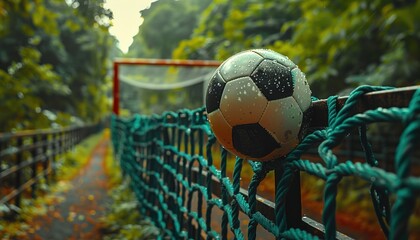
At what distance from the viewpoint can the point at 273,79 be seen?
4.20ft

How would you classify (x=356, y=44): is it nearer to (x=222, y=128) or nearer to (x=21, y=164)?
(x=21, y=164)

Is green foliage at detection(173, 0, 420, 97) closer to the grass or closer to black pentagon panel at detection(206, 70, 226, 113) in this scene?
black pentagon panel at detection(206, 70, 226, 113)

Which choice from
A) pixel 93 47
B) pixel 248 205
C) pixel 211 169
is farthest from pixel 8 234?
pixel 93 47

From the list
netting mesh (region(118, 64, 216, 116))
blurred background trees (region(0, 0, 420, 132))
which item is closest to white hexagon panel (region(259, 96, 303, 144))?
blurred background trees (region(0, 0, 420, 132))

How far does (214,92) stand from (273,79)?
0.73 feet

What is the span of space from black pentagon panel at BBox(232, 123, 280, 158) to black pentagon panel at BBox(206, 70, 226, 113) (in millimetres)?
123

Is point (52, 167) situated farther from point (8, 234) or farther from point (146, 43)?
point (146, 43)

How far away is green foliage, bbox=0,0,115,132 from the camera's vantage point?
21.8 feet

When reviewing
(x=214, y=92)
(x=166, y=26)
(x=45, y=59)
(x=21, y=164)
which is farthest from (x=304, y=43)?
(x=166, y=26)

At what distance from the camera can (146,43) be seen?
86.1ft

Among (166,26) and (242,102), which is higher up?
(166,26)

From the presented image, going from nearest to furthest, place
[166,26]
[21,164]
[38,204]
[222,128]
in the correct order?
1. [222,128]
2. [21,164]
3. [38,204]
4. [166,26]

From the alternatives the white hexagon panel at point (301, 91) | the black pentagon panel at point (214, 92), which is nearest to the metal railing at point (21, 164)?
the black pentagon panel at point (214, 92)

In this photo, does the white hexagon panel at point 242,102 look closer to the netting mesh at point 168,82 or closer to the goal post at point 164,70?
the goal post at point 164,70
